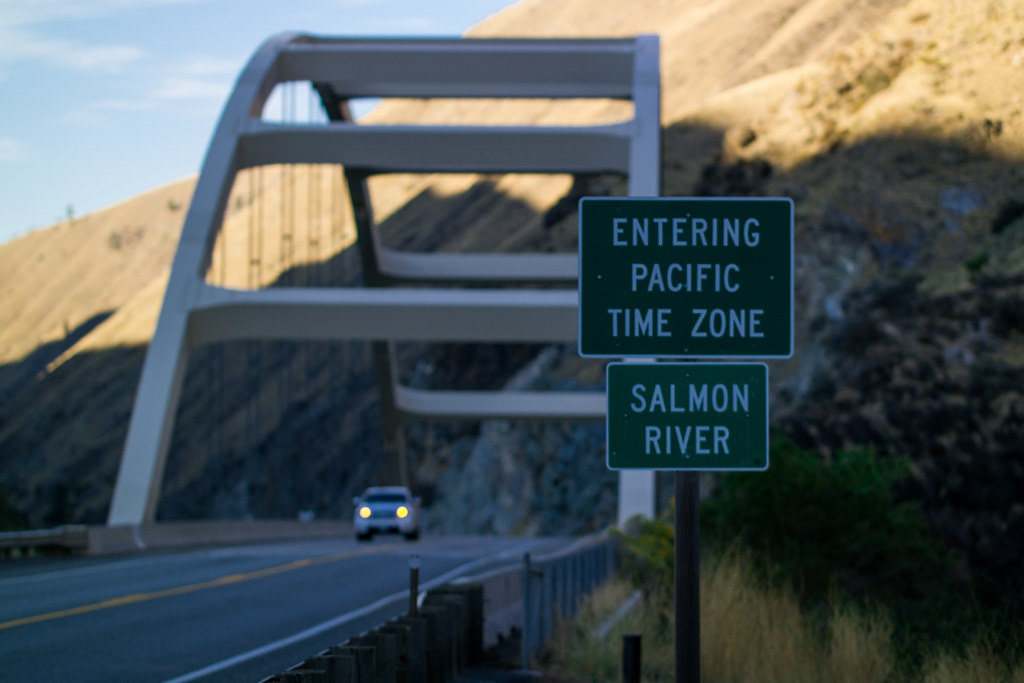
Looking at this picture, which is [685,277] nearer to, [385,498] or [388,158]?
[388,158]

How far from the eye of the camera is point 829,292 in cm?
4284

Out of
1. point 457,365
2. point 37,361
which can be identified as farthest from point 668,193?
point 37,361

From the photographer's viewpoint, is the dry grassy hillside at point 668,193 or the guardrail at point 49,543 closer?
the guardrail at point 49,543

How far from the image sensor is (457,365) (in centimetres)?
6831

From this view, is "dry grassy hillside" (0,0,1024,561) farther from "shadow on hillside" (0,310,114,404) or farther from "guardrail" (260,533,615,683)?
"guardrail" (260,533,615,683)

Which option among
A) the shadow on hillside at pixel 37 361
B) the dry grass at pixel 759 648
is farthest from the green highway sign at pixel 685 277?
the shadow on hillside at pixel 37 361

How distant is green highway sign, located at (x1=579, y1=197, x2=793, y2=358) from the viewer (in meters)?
6.88

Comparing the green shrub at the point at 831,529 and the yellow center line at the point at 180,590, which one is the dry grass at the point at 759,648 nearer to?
the green shrub at the point at 831,529

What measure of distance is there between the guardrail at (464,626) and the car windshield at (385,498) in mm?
17379

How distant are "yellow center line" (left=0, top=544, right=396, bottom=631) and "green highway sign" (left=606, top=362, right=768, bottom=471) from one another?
323 inches

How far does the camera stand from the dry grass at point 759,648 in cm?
911

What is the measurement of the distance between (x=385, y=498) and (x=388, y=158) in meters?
8.64

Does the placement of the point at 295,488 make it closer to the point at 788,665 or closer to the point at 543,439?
the point at 543,439

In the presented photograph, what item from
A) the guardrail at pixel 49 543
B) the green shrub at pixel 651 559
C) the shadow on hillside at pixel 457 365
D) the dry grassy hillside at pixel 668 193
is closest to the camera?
the green shrub at pixel 651 559
